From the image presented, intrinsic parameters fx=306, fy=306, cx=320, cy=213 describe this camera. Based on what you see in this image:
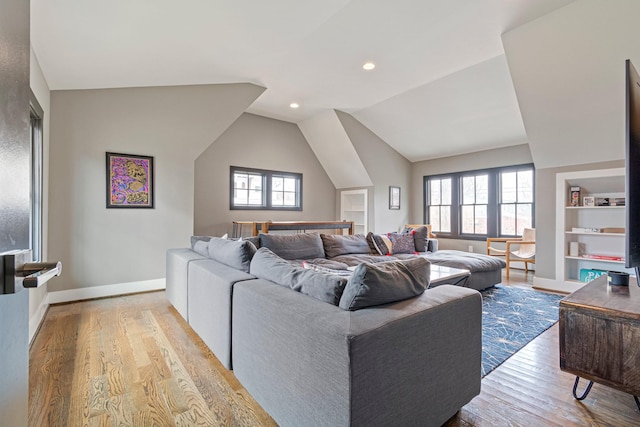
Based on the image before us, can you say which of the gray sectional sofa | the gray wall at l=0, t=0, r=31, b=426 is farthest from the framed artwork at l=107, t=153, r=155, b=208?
the gray wall at l=0, t=0, r=31, b=426

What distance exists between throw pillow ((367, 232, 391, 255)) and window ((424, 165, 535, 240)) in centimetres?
268

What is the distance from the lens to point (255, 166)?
5922mm

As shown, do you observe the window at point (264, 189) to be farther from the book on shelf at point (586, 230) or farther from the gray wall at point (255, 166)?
the book on shelf at point (586, 230)

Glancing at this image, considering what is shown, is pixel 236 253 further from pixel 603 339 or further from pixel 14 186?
pixel 603 339

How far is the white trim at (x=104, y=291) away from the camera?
11.4 ft

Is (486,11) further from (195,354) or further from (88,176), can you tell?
(88,176)

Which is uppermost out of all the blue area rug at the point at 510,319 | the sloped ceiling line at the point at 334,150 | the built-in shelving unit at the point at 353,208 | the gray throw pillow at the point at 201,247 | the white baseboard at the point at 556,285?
the sloped ceiling line at the point at 334,150

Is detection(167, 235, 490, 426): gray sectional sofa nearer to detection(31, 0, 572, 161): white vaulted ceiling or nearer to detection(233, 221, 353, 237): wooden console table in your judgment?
detection(31, 0, 572, 161): white vaulted ceiling

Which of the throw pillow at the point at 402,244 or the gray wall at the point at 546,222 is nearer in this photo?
the gray wall at the point at 546,222

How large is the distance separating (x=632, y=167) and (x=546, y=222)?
335cm

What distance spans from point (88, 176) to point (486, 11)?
15.1 ft

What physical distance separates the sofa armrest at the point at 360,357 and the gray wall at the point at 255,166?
3.99 m

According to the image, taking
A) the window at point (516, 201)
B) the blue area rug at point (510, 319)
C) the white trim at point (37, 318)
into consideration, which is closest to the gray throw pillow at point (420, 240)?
the blue area rug at point (510, 319)

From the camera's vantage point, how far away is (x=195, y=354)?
228 cm
